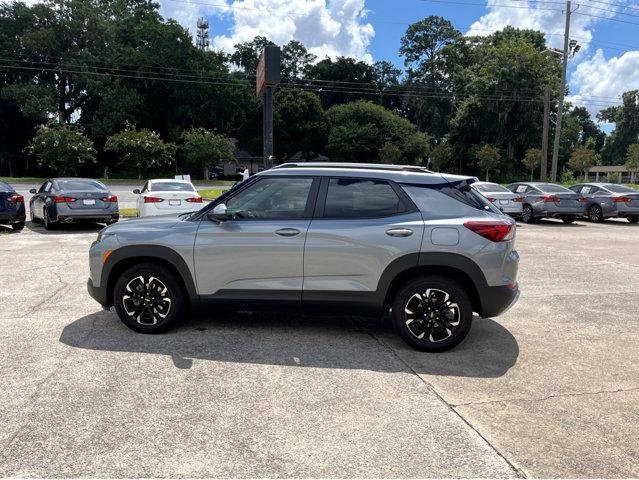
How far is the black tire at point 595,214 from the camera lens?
786 inches

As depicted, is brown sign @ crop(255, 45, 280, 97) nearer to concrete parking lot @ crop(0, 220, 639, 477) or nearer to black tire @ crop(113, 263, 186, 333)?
concrete parking lot @ crop(0, 220, 639, 477)

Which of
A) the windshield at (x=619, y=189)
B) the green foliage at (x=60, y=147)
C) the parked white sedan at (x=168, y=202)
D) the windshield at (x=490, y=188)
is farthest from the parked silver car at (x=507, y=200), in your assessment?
→ the green foliage at (x=60, y=147)

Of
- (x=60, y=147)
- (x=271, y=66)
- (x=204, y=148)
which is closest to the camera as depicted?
(x=271, y=66)

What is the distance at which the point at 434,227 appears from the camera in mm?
5031

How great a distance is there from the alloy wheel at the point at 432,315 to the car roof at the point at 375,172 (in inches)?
43.9

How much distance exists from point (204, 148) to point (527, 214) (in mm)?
38040

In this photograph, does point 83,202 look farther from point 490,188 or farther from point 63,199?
point 490,188

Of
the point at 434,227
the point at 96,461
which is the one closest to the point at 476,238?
the point at 434,227

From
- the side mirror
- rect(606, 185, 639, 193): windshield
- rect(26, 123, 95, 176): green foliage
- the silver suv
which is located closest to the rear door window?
the silver suv

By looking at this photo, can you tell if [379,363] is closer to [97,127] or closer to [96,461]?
[96,461]

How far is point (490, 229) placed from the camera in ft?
16.5

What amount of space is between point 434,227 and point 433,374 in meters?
1.36

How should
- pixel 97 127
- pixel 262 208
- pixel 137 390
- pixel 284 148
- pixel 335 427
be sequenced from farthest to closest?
pixel 284 148 → pixel 97 127 → pixel 262 208 → pixel 137 390 → pixel 335 427

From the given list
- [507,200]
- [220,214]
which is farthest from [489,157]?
[220,214]
